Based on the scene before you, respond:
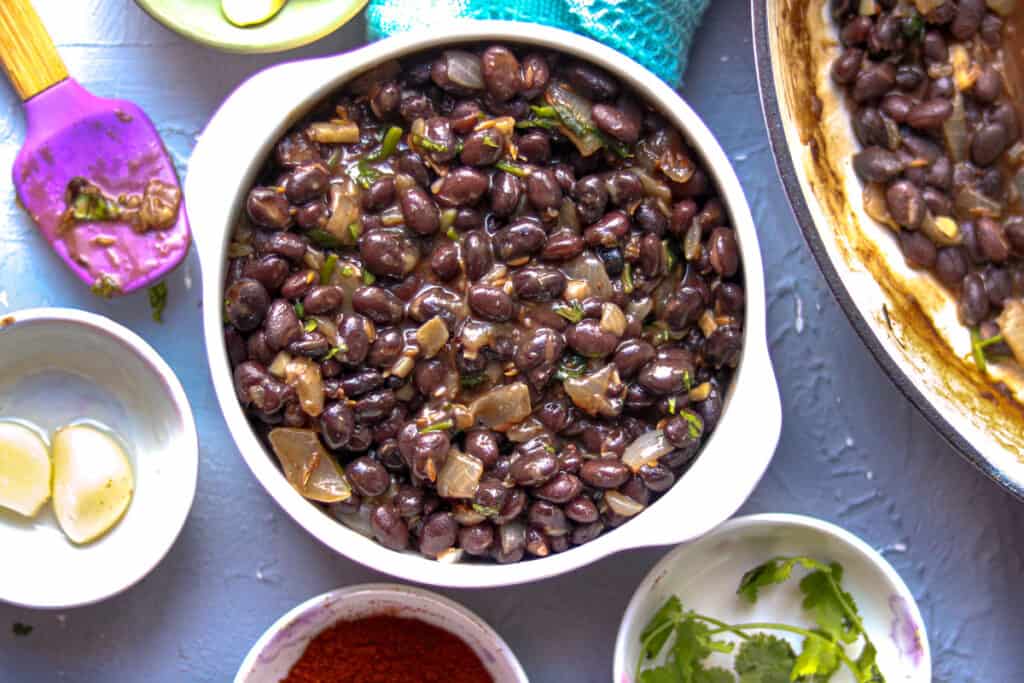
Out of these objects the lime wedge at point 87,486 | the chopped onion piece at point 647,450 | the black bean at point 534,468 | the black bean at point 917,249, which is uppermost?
the black bean at point 917,249

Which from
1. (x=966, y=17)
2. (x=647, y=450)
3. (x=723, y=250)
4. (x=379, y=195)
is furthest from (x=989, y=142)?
(x=379, y=195)

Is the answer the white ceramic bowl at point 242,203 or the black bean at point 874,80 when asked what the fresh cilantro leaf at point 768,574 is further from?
the black bean at point 874,80

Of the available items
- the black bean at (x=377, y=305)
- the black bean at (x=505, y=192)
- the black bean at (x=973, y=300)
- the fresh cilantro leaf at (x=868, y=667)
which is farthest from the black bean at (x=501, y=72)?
the fresh cilantro leaf at (x=868, y=667)

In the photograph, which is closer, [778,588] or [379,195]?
[379,195]

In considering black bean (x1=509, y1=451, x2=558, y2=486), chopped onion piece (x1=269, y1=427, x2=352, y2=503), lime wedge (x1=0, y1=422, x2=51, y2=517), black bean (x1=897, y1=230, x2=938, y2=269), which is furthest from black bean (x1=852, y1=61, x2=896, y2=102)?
lime wedge (x1=0, y1=422, x2=51, y2=517)

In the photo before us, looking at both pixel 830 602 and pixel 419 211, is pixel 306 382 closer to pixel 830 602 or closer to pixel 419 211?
pixel 419 211

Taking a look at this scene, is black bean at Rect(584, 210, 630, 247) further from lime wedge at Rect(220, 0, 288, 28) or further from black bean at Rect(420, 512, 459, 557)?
lime wedge at Rect(220, 0, 288, 28)
